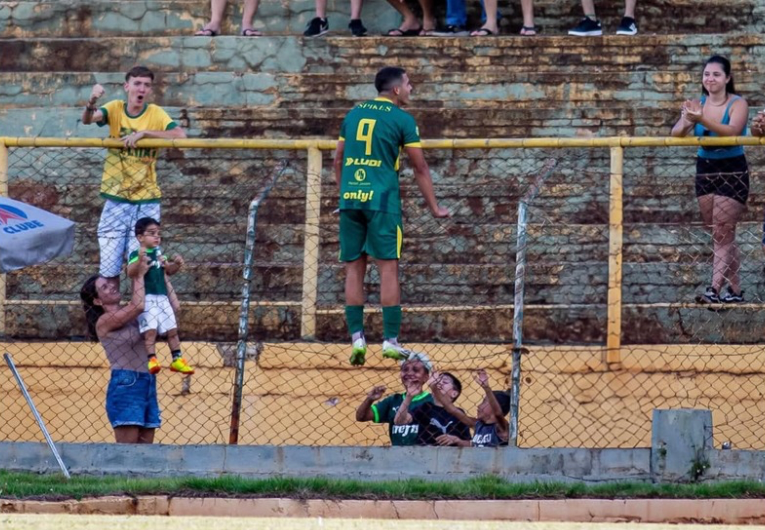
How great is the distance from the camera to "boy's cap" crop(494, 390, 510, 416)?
1230 cm

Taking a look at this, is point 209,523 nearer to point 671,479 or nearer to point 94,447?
point 94,447

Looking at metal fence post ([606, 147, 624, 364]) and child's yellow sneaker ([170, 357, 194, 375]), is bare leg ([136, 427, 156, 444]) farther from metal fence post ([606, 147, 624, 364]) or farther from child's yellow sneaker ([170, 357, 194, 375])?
metal fence post ([606, 147, 624, 364])

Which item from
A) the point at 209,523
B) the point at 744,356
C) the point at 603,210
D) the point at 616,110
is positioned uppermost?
the point at 616,110

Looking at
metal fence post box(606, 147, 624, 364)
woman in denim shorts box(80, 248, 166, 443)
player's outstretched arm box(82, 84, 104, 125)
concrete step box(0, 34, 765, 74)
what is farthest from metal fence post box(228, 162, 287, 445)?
concrete step box(0, 34, 765, 74)

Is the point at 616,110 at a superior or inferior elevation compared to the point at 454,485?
superior

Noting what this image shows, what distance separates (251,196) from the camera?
14.2 metres

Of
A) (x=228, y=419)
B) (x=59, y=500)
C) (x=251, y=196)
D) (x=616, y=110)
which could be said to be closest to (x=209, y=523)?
(x=59, y=500)

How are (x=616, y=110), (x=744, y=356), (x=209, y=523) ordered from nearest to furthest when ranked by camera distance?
(x=209, y=523)
(x=744, y=356)
(x=616, y=110)

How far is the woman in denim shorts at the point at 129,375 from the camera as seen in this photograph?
1252 cm

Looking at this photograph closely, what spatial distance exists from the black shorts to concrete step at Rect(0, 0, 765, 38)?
372 cm

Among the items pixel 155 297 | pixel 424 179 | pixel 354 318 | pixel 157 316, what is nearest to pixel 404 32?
pixel 424 179

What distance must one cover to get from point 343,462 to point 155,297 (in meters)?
1.89

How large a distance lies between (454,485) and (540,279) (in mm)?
3009

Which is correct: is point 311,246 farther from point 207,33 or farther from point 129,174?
point 207,33
